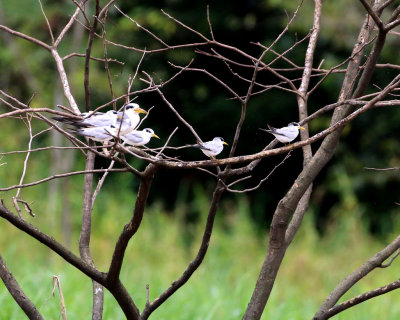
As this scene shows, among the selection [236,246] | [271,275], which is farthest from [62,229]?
[271,275]

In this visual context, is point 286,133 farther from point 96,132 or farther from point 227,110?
point 227,110

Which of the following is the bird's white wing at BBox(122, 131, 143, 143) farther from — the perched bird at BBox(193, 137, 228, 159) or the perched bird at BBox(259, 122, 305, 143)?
the perched bird at BBox(259, 122, 305, 143)

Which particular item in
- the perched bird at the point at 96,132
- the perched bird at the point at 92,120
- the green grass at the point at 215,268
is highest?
the green grass at the point at 215,268

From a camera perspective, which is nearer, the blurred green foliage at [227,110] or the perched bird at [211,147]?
the perched bird at [211,147]

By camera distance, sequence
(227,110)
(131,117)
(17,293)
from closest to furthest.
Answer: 1. (131,117)
2. (17,293)
3. (227,110)

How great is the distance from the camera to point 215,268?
23.5 feet

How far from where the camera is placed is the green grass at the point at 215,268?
16.3ft

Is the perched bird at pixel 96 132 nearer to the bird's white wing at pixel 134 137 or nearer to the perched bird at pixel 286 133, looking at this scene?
the bird's white wing at pixel 134 137

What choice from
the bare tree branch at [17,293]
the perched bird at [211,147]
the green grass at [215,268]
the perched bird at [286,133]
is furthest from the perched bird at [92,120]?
the green grass at [215,268]

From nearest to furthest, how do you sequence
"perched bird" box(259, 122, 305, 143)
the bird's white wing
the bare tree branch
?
the bird's white wing < the bare tree branch < "perched bird" box(259, 122, 305, 143)

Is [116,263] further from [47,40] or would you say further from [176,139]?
[47,40]

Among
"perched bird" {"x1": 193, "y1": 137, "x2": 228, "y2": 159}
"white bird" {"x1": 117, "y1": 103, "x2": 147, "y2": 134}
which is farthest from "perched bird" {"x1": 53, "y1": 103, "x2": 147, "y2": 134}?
"perched bird" {"x1": 193, "y1": 137, "x2": 228, "y2": 159}

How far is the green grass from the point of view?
4961 millimetres

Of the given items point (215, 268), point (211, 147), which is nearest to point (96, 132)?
point (211, 147)
